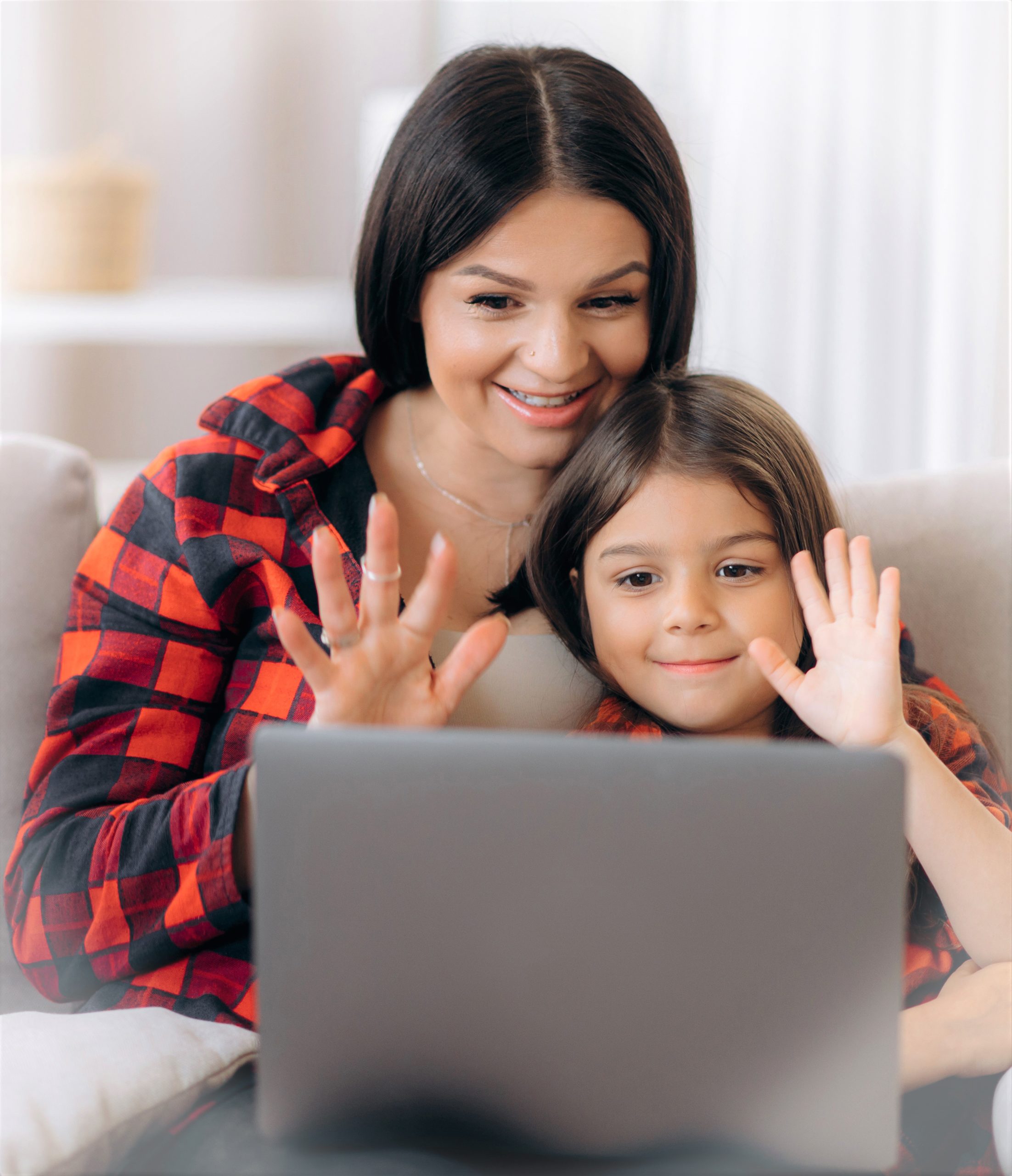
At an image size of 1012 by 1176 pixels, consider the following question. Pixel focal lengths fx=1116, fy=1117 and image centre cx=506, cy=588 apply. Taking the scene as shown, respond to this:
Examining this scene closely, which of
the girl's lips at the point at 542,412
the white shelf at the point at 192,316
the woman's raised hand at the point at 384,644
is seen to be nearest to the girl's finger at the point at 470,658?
the woman's raised hand at the point at 384,644

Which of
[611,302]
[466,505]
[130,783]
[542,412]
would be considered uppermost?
[611,302]

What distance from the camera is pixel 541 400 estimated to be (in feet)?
3.92

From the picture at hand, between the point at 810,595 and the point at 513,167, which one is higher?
the point at 513,167

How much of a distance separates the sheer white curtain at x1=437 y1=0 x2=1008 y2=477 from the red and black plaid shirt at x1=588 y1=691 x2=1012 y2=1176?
114 cm

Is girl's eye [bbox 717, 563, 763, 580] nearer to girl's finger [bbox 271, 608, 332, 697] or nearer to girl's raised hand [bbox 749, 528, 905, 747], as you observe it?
girl's raised hand [bbox 749, 528, 905, 747]

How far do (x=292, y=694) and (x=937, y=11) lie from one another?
184 centimetres

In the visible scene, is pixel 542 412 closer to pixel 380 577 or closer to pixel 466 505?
pixel 466 505

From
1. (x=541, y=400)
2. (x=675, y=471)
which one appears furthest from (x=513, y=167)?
(x=675, y=471)

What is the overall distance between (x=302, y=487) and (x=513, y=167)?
38cm

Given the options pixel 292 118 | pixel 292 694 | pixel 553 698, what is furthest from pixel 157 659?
pixel 292 118

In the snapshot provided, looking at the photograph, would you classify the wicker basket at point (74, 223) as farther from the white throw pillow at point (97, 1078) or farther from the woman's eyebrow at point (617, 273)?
the white throw pillow at point (97, 1078)

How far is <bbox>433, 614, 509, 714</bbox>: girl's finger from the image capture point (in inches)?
32.9

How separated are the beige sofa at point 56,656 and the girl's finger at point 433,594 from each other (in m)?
0.38

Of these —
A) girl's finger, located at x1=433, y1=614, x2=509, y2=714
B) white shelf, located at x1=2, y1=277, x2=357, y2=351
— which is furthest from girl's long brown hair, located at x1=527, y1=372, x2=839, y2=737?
white shelf, located at x1=2, y1=277, x2=357, y2=351
